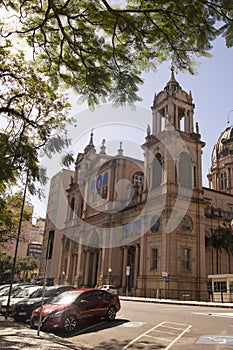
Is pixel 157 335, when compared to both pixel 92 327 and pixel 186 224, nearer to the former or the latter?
pixel 92 327

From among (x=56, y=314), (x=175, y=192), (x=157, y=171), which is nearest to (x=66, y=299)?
(x=56, y=314)

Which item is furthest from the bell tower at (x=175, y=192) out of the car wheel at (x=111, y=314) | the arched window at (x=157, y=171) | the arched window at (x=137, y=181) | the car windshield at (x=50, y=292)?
the car wheel at (x=111, y=314)

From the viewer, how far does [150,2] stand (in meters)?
8.23

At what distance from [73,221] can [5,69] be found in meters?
56.0

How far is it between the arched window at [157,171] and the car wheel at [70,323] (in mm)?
34959

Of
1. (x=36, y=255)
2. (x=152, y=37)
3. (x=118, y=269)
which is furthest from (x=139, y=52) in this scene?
(x=36, y=255)

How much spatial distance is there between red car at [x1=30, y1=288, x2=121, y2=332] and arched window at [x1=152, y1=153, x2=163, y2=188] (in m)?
32.6

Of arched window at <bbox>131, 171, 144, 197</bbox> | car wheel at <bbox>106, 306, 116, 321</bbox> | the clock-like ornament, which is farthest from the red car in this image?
arched window at <bbox>131, 171, 144, 197</bbox>

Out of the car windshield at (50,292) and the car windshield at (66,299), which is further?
the car windshield at (50,292)

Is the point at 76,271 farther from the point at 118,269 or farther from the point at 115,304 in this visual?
the point at 115,304

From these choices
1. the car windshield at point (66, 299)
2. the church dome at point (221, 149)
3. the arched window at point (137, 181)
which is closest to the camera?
the car windshield at point (66, 299)

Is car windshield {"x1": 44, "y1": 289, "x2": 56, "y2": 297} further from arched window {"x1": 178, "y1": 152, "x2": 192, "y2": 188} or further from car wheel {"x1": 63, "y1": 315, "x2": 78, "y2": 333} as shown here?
arched window {"x1": 178, "y1": 152, "x2": 192, "y2": 188}

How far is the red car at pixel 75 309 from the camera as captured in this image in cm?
1245

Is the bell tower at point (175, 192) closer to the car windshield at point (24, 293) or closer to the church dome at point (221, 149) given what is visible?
the car windshield at point (24, 293)
